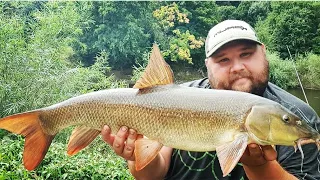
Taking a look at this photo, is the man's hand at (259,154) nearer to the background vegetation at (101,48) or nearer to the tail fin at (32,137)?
the tail fin at (32,137)

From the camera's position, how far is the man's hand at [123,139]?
215cm

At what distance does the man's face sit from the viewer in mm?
2523

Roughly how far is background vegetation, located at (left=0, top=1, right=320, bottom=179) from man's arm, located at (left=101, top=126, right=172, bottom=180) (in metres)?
1.88

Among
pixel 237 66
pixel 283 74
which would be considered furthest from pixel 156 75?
pixel 283 74

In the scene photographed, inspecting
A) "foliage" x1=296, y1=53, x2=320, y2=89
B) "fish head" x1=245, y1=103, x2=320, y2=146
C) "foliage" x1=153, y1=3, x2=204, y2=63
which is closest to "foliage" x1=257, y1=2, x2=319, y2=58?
"foliage" x1=296, y1=53, x2=320, y2=89

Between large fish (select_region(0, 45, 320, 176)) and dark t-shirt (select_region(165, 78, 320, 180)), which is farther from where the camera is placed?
dark t-shirt (select_region(165, 78, 320, 180))

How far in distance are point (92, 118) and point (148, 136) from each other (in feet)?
1.05

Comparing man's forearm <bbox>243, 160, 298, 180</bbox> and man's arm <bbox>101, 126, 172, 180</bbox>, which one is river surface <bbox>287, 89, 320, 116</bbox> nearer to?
man's arm <bbox>101, 126, 172, 180</bbox>

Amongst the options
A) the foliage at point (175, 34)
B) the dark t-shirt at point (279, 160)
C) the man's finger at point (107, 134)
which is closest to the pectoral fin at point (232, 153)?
the man's finger at point (107, 134)

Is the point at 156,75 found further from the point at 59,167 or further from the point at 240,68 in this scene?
the point at 59,167

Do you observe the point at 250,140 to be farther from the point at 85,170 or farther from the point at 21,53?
the point at 21,53

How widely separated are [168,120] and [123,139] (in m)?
0.33

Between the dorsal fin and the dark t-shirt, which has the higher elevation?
the dorsal fin

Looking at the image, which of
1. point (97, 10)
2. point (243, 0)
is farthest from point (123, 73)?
point (243, 0)
